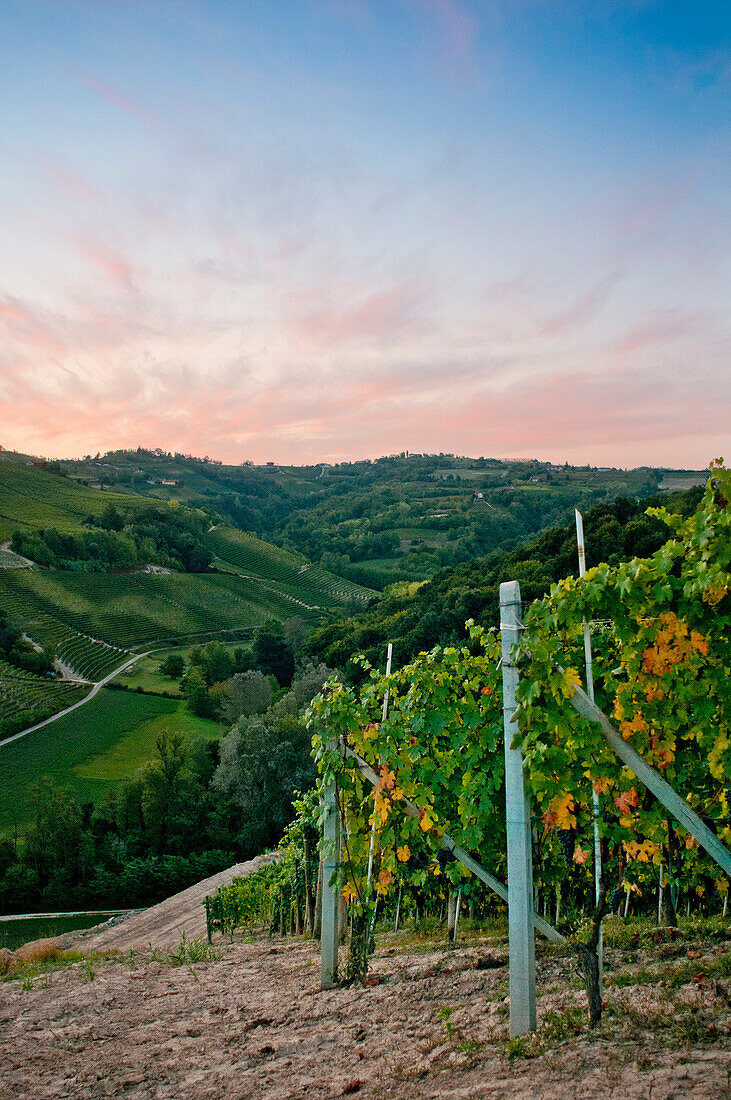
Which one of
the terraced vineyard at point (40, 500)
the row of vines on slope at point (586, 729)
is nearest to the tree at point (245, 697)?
the row of vines on slope at point (586, 729)

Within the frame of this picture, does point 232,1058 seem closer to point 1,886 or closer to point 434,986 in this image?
point 434,986

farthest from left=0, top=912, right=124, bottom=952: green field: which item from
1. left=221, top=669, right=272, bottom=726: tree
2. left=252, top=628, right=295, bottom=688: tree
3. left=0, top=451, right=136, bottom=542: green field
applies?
left=0, top=451, right=136, bottom=542: green field

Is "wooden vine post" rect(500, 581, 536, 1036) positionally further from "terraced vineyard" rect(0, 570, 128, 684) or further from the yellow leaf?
"terraced vineyard" rect(0, 570, 128, 684)

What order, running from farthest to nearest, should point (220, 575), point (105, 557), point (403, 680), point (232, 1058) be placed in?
point (220, 575)
point (105, 557)
point (403, 680)
point (232, 1058)

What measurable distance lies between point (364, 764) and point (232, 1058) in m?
1.98

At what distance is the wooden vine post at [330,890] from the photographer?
15.5 feet

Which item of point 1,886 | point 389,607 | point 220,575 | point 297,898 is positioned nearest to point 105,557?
point 220,575

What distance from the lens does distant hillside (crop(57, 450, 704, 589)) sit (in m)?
106

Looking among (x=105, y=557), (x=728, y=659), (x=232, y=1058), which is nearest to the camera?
(x=728, y=659)

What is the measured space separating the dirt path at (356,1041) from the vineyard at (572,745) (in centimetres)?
35

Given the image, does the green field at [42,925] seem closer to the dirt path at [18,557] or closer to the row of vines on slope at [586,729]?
the row of vines on slope at [586,729]

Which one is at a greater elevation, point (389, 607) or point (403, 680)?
point (389, 607)

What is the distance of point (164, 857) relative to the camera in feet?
97.0

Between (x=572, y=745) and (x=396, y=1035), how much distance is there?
2.05 metres
